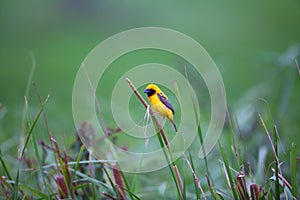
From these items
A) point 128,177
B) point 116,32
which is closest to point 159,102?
point 128,177

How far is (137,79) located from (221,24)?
21.5ft

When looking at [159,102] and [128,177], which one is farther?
[128,177]

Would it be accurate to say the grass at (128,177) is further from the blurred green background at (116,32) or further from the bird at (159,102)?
the blurred green background at (116,32)

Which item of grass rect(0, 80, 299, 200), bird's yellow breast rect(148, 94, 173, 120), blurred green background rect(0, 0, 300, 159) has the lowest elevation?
grass rect(0, 80, 299, 200)

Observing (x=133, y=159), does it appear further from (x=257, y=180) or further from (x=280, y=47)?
(x=280, y=47)

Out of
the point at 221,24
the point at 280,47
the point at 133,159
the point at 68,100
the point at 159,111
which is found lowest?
the point at 159,111

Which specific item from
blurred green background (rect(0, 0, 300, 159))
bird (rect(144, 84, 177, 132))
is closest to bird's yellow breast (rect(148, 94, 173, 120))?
bird (rect(144, 84, 177, 132))

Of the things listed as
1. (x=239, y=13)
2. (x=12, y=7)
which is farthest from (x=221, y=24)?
(x=12, y=7)

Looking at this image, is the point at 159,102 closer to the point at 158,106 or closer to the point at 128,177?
the point at 158,106

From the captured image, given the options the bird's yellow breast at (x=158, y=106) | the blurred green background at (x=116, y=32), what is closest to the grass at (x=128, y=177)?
the bird's yellow breast at (x=158, y=106)

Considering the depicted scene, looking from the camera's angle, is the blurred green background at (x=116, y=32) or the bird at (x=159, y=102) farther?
the blurred green background at (x=116, y=32)

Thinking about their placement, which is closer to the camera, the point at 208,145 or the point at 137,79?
the point at 137,79

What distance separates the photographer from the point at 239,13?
352 inches

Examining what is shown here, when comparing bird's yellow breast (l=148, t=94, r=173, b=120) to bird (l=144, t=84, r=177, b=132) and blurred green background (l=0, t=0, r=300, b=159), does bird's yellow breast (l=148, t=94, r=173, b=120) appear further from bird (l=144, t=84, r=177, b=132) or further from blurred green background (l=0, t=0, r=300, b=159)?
blurred green background (l=0, t=0, r=300, b=159)
